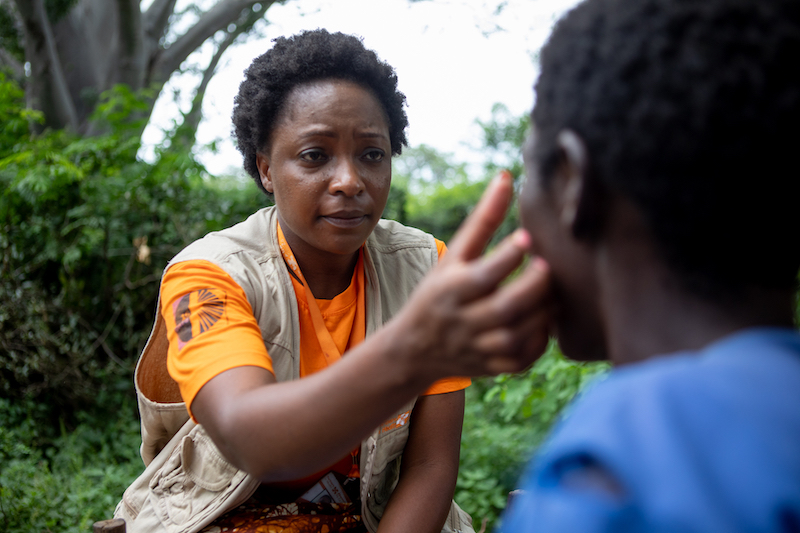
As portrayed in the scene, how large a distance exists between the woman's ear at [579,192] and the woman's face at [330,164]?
1.05 m

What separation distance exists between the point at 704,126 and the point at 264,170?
1656mm

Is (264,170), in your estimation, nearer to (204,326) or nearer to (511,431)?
(204,326)

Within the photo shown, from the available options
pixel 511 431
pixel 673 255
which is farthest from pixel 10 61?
pixel 673 255

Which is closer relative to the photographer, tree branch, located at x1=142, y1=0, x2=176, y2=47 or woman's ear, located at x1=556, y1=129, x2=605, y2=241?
woman's ear, located at x1=556, y1=129, x2=605, y2=241

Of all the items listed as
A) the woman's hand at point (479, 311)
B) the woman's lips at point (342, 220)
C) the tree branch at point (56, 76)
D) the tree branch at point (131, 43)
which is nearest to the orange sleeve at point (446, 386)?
the woman's lips at point (342, 220)

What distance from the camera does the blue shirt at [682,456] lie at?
66cm

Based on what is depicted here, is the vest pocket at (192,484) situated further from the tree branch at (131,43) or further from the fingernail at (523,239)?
the tree branch at (131,43)

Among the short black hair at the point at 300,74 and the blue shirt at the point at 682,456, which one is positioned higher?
the short black hair at the point at 300,74

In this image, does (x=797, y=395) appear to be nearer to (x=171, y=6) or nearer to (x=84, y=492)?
(x=84, y=492)

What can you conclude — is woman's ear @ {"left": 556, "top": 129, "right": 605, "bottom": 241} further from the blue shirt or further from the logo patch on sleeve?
the logo patch on sleeve

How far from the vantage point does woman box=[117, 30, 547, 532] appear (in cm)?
166

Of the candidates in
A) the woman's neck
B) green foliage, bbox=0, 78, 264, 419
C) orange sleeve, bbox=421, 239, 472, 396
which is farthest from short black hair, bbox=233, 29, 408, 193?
green foliage, bbox=0, 78, 264, 419

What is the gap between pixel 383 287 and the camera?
212cm

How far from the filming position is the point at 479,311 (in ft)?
2.94
